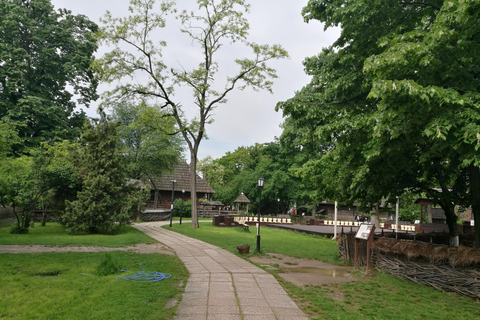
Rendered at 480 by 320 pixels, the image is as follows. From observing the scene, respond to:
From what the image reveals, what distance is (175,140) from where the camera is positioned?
117ft

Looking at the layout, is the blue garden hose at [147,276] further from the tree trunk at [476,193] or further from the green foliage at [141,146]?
the green foliage at [141,146]

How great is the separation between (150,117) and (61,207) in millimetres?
8415

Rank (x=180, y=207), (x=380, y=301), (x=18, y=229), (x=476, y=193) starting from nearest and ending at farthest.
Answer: (x=380, y=301)
(x=476, y=193)
(x=18, y=229)
(x=180, y=207)

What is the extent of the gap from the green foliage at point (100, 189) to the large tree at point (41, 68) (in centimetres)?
1057

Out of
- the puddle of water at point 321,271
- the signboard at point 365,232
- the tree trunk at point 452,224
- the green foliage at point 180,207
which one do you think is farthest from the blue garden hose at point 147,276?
the green foliage at point 180,207

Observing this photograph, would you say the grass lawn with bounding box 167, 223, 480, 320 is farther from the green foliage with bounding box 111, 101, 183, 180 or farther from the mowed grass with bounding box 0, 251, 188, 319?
the green foliage with bounding box 111, 101, 183, 180

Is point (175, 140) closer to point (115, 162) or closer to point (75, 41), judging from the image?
point (75, 41)

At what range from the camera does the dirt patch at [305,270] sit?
910cm

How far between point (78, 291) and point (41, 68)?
28.9m

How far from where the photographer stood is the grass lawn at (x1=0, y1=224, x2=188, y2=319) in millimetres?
5445

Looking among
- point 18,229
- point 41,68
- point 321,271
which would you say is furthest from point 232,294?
point 41,68

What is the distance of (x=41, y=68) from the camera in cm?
2959

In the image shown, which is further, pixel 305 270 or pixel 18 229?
pixel 18 229

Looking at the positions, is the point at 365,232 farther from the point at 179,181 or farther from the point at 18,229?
the point at 179,181
